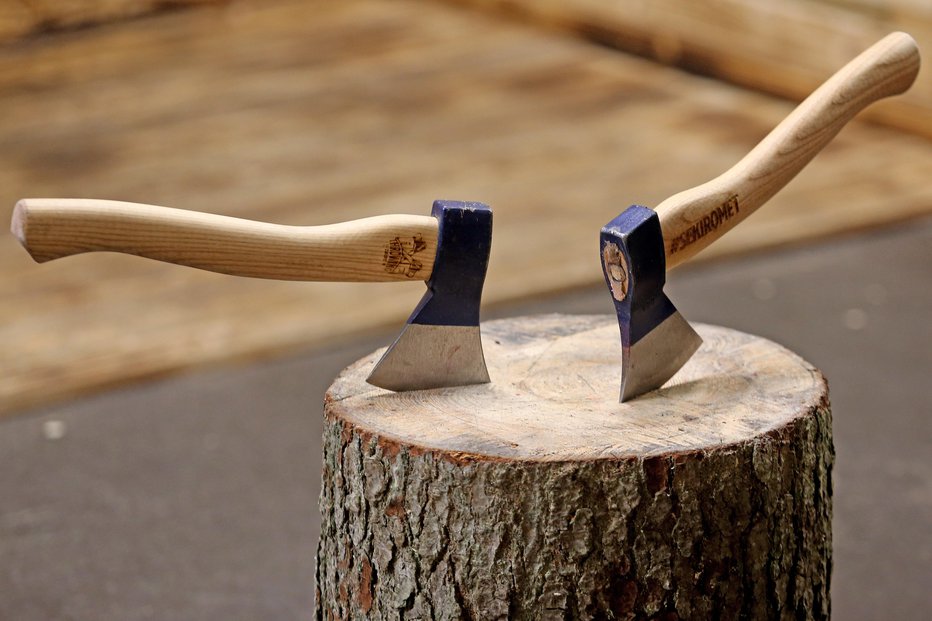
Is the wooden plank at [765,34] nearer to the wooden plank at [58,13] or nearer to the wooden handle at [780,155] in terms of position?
the wooden plank at [58,13]

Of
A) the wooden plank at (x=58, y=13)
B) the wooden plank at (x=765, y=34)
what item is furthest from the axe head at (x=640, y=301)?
the wooden plank at (x=58, y=13)

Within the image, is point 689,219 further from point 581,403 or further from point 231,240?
point 231,240

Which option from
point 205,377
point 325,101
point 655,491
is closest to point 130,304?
point 205,377

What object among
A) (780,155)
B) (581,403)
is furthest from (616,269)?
(780,155)

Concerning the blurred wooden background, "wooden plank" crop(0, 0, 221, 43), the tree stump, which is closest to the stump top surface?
the tree stump

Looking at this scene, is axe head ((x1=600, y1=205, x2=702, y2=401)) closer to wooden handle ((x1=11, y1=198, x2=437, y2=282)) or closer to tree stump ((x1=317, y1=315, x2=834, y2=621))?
tree stump ((x1=317, y1=315, x2=834, y2=621))

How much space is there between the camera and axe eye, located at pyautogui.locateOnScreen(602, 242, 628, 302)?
134cm

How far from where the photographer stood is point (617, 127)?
4.52m

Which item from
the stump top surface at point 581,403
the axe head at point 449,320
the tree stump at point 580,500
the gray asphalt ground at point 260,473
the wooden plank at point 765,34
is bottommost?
the gray asphalt ground at point 260,473

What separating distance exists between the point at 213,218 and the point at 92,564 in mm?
1230

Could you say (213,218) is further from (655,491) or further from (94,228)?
(655,491)

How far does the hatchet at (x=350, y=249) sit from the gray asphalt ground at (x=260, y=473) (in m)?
0.90

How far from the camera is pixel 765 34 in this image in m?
4.77

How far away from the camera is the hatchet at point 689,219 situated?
1351mm
